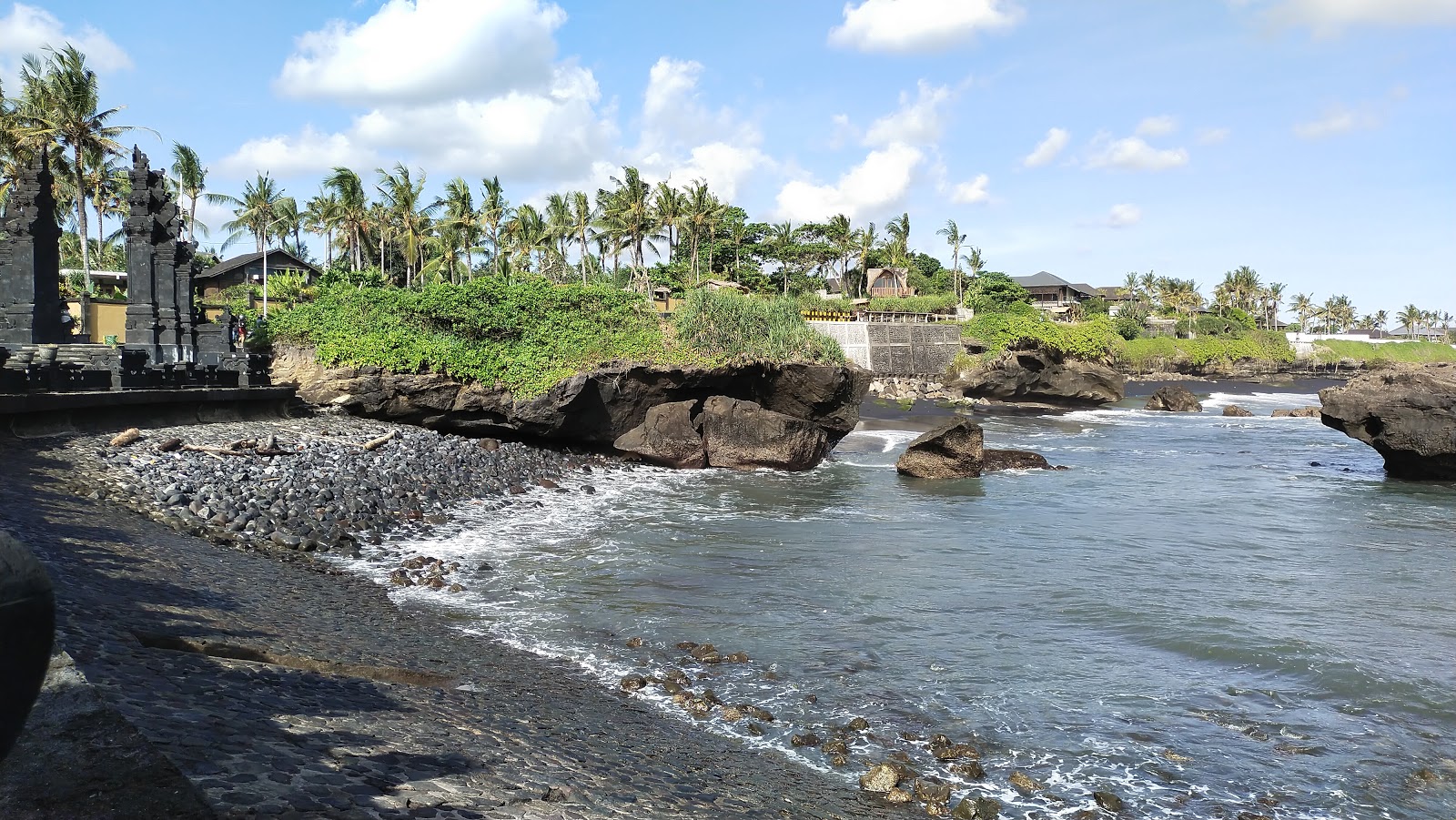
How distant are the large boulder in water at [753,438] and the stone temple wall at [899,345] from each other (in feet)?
96.3

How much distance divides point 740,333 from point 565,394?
5685 millimetres

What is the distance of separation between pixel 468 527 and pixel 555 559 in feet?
9.74

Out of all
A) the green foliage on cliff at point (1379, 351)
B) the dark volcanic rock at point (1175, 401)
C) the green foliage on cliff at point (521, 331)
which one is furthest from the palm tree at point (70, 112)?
the green foliage on cliff at point (1379, 351)

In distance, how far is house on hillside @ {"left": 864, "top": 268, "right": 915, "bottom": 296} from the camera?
93963 mm

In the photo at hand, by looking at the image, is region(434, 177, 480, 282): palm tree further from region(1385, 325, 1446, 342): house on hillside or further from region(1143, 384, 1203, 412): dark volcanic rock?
region(1385, 325, 1446, 342): house on hillside

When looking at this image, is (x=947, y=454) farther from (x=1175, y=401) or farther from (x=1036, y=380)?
(x=1175, y=401)

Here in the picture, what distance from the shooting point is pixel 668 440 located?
25.9 meters

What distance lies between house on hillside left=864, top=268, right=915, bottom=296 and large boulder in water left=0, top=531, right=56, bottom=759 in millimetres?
91844

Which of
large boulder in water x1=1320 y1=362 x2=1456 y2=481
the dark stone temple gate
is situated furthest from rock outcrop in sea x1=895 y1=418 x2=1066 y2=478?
the dark stone temple gate

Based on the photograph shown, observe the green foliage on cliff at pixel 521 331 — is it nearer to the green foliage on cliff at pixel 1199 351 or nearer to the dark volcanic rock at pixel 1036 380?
the dark volcanic rock at pixel 1036 380

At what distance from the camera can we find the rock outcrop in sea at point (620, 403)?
2559cm

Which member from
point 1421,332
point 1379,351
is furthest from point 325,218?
point 1421,332

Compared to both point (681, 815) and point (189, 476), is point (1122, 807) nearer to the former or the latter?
point (681, 815)

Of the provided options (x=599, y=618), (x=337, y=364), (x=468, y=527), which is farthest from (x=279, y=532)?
(x=337, y=364)
